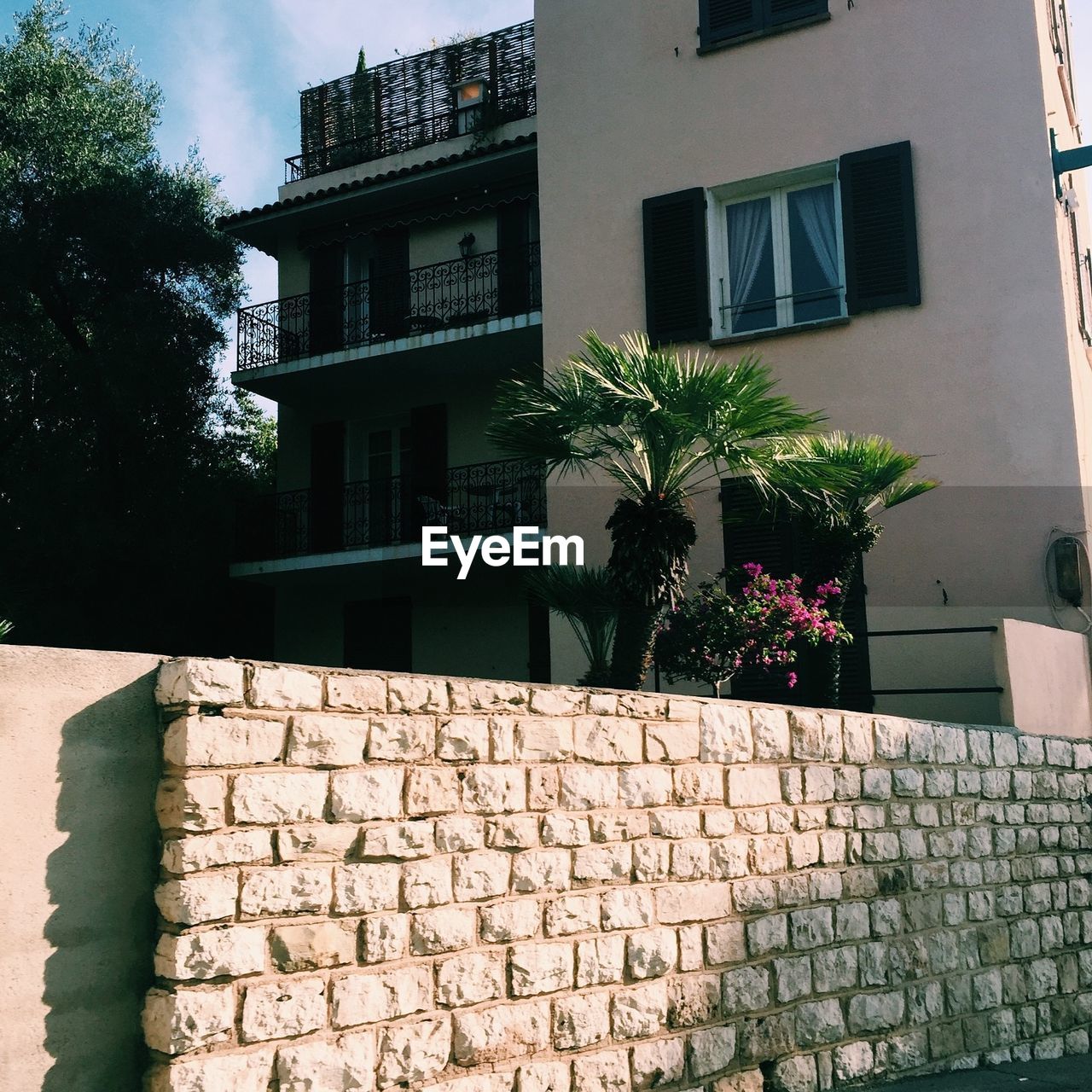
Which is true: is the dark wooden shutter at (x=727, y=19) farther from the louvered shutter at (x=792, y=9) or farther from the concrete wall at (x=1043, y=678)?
the concrete wall at (x=1043, y=678)

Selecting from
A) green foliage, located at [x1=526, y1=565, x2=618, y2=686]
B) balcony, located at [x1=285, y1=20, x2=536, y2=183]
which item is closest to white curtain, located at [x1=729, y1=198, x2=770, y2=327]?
green foliage, located at [x1=526, y1=565, x2=618, y2=686]

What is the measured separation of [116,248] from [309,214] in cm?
260

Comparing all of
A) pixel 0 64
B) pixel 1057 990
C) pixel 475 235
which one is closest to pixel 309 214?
pixel 475 235

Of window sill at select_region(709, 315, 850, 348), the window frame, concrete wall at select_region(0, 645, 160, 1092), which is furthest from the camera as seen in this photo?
the window frame

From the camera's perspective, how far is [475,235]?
16.0 metres

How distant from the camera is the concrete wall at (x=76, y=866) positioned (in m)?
3.88

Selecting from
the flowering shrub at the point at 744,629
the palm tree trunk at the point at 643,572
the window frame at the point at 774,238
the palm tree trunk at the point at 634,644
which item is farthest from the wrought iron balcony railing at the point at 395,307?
the palm tree trunk at the point at 634,644

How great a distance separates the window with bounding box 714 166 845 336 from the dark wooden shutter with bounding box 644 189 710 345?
0.78 feet

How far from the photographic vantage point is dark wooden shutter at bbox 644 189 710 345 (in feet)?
40.1

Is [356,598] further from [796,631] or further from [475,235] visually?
[796,631]

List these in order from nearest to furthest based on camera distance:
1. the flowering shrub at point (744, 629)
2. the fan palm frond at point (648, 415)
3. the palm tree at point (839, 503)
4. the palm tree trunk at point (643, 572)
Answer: the fan palm frond at point (648, 415), the palm tree trunk at point (643, 572), the palm tree at point (839, 503), the flowering shrub at point (744, 629)

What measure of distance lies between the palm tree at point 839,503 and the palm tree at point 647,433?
0.51m

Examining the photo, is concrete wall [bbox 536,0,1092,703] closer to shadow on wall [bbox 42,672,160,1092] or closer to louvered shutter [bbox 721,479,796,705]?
louvered shutter [bbox 721,479,796,705]

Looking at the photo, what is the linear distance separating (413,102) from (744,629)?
10.7 m
